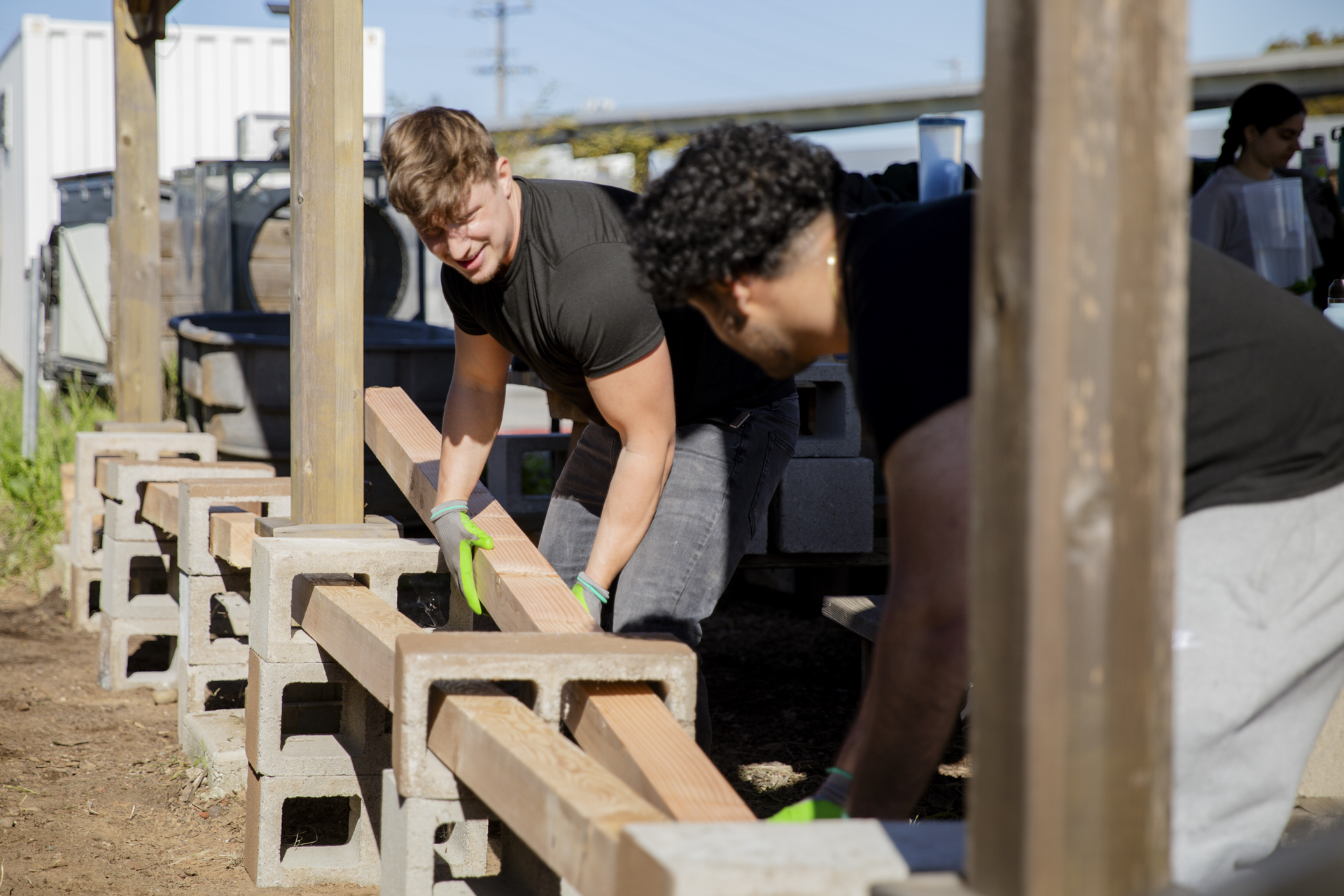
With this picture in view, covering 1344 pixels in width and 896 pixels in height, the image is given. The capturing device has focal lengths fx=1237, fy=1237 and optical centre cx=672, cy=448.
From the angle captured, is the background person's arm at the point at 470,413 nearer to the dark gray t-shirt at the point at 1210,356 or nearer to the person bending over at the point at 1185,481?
the person bending over at the point at 1185,481

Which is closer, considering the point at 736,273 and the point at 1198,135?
the point at 736,273

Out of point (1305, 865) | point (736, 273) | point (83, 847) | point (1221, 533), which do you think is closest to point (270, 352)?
point (83, 847)

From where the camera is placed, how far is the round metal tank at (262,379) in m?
5.27

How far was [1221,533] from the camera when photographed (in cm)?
162

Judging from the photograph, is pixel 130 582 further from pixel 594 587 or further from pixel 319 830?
pixel 594 587

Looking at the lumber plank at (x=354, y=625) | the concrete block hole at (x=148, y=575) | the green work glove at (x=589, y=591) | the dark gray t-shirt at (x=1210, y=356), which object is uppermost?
the dark gray t-shirt at (x=1210, y=356)

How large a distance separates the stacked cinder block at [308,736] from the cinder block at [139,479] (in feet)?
5.44

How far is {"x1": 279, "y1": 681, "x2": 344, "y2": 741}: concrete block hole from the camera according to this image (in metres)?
3.75

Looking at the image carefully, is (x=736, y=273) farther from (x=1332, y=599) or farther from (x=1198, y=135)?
(x=1198, y=135)

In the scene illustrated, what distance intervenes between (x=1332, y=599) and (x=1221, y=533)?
0.19 m

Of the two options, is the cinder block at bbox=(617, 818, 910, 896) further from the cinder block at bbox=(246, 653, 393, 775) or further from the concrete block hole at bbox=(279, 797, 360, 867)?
the concrete block hole at bbox=(279, 797, 360, 867)

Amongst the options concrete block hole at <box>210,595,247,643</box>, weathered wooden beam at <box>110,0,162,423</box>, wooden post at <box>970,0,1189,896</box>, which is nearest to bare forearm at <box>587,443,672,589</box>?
wooden post at <box>970,0,1189,896</box>

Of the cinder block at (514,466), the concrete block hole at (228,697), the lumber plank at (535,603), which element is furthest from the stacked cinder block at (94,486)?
the lumber plank at (535,603)

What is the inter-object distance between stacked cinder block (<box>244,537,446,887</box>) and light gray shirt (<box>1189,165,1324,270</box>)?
2850 millimetres
